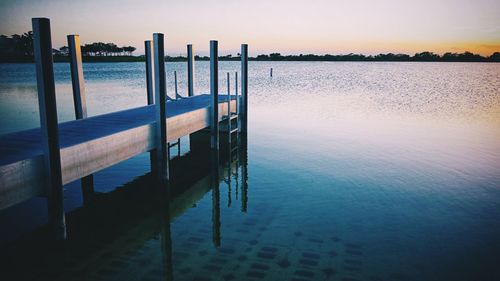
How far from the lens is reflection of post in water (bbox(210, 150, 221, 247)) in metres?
6.97

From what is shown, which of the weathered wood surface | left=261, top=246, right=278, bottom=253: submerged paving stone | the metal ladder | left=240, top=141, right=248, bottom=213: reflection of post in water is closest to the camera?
the weathered wood surface

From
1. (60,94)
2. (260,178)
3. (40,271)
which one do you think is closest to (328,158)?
(260,178)

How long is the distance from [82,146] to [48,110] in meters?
1.15

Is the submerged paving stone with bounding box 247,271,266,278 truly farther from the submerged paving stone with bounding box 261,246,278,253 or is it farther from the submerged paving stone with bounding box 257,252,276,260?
the submerged paving stone with bounding box 261,246,278,253

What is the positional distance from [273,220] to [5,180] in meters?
4.84

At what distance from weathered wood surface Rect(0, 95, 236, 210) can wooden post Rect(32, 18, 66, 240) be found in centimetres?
23

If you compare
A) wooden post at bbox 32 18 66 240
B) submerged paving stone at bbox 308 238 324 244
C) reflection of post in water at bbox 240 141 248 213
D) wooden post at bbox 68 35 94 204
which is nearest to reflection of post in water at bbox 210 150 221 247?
reflection of post in water at bbox 240 141 248 213

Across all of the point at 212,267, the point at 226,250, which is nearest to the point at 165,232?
the point at 226,250

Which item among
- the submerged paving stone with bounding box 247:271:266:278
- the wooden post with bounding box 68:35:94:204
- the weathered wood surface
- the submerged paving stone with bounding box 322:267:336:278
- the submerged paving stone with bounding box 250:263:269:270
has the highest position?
the wooden post with bounding box 68:35:94:204

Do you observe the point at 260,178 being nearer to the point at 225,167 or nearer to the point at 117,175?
the point at 225,167

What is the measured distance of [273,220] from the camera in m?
7.50

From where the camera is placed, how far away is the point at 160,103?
8.33 meters

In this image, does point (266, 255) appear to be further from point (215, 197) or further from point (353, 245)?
point (215, 197)

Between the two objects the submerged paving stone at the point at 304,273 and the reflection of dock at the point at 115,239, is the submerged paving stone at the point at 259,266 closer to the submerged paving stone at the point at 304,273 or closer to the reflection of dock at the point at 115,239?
the submerged paving stone at the point at 304,273
